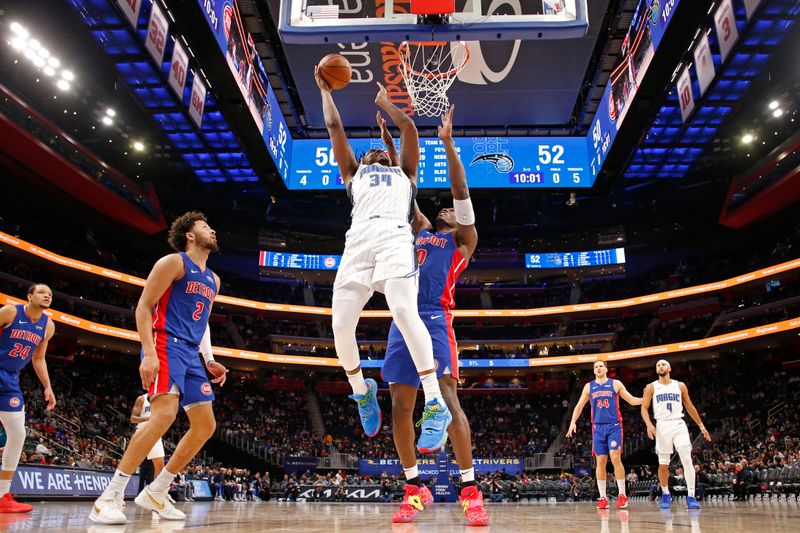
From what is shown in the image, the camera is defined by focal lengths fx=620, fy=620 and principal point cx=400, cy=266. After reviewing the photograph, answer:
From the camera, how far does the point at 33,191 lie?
25828mm

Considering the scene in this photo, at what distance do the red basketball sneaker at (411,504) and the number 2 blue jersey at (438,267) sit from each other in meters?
1.36

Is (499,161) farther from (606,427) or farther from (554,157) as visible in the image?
(606,427)

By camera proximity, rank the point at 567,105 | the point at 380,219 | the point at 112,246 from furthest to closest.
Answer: the point at 112,246 → the point at 567,105 → the point at 380,219

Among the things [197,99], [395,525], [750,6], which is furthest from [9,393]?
[750,6]

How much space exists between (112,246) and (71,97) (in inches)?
413

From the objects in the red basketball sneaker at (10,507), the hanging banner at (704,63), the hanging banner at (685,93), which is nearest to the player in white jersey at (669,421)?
the red basketball sneaker at (10,507)

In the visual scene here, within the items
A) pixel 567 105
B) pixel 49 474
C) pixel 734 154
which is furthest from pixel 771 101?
pixel 49 474

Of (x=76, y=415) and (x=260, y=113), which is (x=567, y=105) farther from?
→ (x=76, y=415)

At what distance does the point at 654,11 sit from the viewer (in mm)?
12664

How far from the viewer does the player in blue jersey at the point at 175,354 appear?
394cm

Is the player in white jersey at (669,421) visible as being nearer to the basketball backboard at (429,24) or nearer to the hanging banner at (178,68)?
the basketball backboard at (429,24)

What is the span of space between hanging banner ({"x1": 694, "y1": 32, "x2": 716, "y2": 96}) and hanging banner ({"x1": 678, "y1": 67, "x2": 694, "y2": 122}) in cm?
81

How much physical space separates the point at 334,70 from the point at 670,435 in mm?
7298

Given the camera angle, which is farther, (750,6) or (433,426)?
(750,6)
